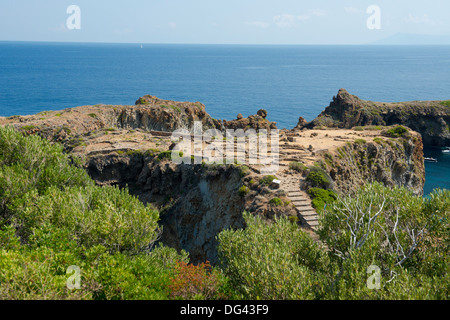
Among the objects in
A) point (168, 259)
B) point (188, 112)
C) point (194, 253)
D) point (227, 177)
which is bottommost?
point (194, 253)

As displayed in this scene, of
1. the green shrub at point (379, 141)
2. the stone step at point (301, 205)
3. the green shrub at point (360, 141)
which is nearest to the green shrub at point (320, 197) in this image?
the stone step at point (301, 205)

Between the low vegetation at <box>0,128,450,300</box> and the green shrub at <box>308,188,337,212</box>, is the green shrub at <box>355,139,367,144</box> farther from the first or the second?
the low vegetation at <box>0,128,450,300</box>

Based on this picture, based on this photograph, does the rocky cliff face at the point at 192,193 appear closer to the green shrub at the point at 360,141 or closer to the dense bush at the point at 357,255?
the dense bush at the point at 357,255

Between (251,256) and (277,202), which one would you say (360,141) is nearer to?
Result: (277,202)

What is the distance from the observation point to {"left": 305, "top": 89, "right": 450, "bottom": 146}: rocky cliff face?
368 ft

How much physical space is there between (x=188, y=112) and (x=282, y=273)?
7795cm

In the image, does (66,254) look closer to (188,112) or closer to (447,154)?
(188,112)

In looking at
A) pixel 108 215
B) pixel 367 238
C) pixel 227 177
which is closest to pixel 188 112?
pixel 227 177

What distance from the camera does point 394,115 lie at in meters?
118

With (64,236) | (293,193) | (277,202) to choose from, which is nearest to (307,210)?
(277,202)

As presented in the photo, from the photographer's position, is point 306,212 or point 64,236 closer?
point 64,236

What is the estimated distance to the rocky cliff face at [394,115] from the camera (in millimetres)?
112062

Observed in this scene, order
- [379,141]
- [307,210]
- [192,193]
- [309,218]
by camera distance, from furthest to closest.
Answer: [379,141]
[192,193]
[307,210]
[309,218]

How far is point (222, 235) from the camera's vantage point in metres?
25.4
